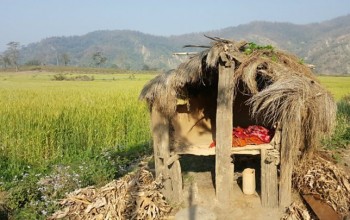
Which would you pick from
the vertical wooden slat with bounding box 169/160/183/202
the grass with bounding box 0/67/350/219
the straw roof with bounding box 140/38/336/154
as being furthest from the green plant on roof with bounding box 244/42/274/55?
the grass with bounding box 0/67/350/219

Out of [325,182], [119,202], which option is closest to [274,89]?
[325,182]

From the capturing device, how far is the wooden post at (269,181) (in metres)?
4.89

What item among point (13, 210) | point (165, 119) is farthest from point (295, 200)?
point (13, 210)

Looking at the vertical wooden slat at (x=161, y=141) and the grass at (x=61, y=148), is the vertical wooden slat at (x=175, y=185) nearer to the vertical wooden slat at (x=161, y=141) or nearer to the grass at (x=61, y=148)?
the vertical wooden slat at (x=161, y=141)

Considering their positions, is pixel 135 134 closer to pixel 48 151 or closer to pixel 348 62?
pixel 48 151

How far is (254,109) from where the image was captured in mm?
4594

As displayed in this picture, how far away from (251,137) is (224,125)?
57cm

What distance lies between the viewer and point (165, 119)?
5020 mm

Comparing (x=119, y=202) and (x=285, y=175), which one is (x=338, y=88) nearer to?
(x=285, y=175)

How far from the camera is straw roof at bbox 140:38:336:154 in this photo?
4465 millimetres

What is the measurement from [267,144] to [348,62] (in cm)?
9633

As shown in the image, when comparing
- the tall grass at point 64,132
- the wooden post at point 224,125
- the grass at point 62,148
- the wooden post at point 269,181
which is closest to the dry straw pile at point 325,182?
the wooden post at point 269,181

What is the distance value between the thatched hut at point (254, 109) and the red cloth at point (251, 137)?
153mm

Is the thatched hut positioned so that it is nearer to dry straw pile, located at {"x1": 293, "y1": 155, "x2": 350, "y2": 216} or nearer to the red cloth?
the red cloth
